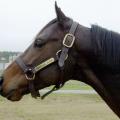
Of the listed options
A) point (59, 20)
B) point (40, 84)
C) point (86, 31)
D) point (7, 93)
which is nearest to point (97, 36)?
point (86, 31)

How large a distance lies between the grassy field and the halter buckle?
264 inches

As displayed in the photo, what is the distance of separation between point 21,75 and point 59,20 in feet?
2.24

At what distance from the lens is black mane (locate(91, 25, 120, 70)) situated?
13.5ft

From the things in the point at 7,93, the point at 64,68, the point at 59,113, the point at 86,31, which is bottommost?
the point at 59,113

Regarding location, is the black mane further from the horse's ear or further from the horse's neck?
the horse's ear

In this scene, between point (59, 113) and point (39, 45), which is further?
point (59, 113)

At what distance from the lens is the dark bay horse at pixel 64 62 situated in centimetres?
422

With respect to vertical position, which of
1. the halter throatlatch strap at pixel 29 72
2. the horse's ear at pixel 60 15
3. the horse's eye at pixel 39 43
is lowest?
the halter throatlatch strap at pixel 29 72

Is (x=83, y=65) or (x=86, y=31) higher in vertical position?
(x=86, y=31)

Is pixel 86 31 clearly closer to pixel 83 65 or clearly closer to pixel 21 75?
pixel 83 65

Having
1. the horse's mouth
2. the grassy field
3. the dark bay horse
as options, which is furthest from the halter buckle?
the grassy field

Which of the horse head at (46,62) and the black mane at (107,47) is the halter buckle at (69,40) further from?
the black mane at (107,47)

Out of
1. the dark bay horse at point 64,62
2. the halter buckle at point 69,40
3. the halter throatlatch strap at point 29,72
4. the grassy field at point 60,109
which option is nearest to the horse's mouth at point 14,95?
the dark bay horse at point 64,62

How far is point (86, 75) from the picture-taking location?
14.2 feet
